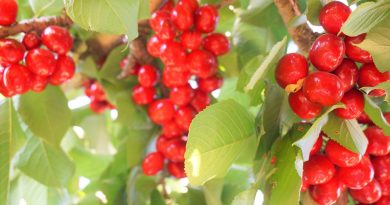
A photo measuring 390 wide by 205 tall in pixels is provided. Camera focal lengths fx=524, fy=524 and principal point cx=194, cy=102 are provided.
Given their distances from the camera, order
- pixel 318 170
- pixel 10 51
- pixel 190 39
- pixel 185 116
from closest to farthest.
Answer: pixel 318 170 < pixel 10 51 < pixel 190 39 < pixel 185 116

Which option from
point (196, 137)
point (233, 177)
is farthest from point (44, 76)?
point (233, 177)

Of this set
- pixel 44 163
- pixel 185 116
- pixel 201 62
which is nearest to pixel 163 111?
pixel 185 116

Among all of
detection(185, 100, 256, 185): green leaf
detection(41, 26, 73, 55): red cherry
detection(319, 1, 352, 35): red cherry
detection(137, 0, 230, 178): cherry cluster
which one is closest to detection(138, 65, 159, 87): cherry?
detection(137, 0, 230, 178): cherry cluster

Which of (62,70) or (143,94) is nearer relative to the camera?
(62,70)

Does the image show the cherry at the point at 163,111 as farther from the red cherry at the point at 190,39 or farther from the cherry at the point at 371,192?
the cherry at the point at 371,192

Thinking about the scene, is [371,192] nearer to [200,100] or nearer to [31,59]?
[200,100]

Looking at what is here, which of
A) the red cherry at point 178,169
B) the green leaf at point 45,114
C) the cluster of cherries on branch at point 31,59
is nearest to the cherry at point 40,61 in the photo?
the cluster of cherries on branch at point 31,59
